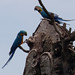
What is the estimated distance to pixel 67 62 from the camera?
4004mm

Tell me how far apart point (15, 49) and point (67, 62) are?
4.29 feet

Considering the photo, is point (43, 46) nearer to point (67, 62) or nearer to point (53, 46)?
point (53, 46)

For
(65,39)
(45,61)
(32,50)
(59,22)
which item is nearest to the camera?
(65,39)

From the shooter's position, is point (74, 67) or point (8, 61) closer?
point (74, 67)

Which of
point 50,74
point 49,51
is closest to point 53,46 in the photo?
point 49,51

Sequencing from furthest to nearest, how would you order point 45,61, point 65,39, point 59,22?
point 59,22 → point 45,61 → point 65,39

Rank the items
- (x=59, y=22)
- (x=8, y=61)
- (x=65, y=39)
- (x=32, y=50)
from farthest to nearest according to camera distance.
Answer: (x=8, y=61) → (x=59, y=22) → (x=32, y=50) → (x=65, y=39)

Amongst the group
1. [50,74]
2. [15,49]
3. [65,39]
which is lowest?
[50,74]

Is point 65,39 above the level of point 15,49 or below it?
below

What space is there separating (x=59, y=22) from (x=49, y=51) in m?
0.63

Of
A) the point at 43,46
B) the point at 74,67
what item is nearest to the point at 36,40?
the point at 43,46

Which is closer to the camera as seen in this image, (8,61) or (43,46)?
(43,46)

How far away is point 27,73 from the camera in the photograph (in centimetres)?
434

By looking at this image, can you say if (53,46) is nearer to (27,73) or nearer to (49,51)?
(49,51)
